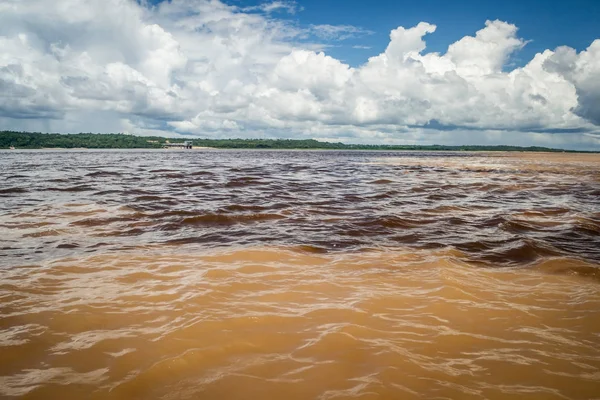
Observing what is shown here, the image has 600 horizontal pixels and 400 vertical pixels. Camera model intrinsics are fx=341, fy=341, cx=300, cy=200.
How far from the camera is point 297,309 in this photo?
11.9 feet

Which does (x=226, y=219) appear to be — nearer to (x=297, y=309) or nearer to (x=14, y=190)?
(x=297, y=309)

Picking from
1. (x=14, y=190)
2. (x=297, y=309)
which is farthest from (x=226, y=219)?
(x=14, y=190)

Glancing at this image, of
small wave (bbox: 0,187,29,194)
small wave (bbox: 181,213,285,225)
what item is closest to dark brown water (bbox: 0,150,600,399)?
small wave (bbox: 181,213,285,225)

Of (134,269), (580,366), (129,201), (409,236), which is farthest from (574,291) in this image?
(129,201)

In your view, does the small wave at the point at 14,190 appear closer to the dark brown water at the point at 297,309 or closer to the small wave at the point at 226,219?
the dark brown water at the point at 297,309

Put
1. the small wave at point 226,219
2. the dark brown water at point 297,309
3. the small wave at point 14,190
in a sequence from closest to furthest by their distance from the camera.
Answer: the dark brown water at point 297,309 < the small wave at point 226,219 < the small wave at point 14,190

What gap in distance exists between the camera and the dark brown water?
2465mm

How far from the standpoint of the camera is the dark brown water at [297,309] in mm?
2465

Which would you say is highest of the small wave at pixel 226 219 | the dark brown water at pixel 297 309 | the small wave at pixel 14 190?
the small wave at pixel 14 190

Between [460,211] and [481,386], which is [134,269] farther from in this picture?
[460,211]

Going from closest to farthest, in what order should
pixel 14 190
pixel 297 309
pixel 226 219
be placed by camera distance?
pixel 297 309 → pixel 226 219 → pixel 14 190

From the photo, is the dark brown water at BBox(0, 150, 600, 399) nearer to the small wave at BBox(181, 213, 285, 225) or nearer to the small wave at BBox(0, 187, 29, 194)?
the small wave at BBox(181, 213, 285, 225)

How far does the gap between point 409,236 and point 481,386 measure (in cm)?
471

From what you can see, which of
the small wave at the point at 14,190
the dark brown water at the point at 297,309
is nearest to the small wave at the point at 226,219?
the dark brown water at the point at 297,309
